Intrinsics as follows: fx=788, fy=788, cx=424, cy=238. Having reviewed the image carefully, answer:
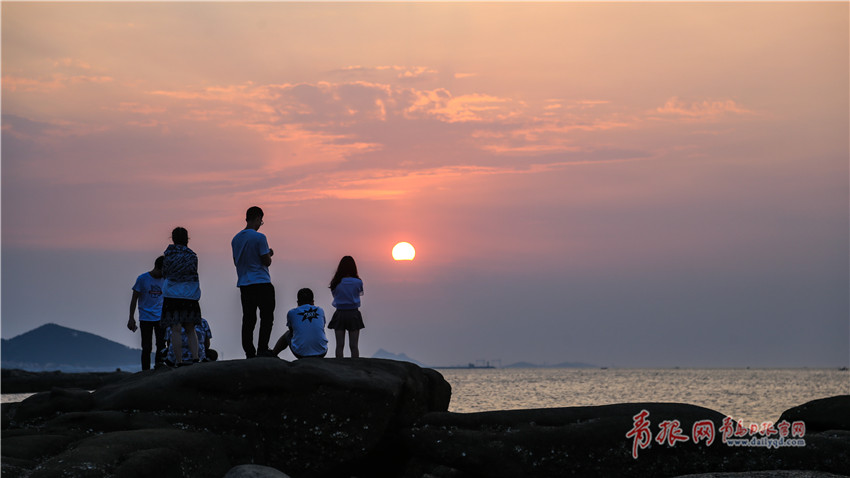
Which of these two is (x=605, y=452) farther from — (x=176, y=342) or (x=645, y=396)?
(x=645, y=396)

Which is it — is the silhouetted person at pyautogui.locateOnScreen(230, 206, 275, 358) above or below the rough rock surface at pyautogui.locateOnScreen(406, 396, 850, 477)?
above

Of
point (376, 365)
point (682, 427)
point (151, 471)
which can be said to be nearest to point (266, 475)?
point (151, 471)

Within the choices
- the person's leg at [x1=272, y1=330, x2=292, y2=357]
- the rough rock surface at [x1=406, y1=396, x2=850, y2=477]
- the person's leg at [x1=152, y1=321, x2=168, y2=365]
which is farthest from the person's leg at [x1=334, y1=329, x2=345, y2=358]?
the rough rock surface at [x1=406, y1=396, x2=850, y2=477]

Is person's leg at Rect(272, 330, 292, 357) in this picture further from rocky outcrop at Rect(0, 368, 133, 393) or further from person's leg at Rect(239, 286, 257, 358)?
rocky outcrop at Rect(0, 368, 133, 393)

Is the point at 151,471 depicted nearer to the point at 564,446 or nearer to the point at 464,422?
the point at 464,422

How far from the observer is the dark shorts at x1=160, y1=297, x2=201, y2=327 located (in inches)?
521

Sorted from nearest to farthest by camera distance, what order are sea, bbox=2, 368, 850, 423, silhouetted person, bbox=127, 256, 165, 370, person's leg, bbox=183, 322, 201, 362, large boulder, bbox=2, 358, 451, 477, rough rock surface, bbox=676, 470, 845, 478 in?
rough rock surface, bbox=676, 470, 845, 478
large boulder, bbox=2, 358, 451, 477
person's leg, bbox=183, 322, 201, 362
silhouetted person, bbox=127, 256, 165, 370
sea, bbox=2, 368, 850, 423

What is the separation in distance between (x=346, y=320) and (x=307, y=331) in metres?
2.01

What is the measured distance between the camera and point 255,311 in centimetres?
1427

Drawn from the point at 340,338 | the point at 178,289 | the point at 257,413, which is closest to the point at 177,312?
the point at 178,289

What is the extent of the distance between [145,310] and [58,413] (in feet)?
15.4

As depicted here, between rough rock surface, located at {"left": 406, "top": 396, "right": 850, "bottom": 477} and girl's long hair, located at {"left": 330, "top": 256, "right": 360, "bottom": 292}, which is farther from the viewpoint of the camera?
girl's long hair, located at {"left": 330, "top": 256, "right": 360, "bottom": 292}

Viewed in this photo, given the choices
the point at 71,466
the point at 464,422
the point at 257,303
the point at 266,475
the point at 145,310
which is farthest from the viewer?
the point at 145,310

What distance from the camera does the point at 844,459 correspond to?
37.8 ft
